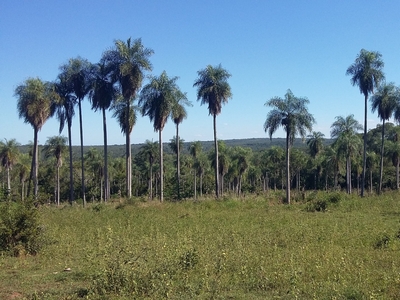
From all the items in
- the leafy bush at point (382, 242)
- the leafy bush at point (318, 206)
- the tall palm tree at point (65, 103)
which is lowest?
the leafy bush at point (318, 206)

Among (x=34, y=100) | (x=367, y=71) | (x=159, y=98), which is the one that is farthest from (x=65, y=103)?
(x=367, y=71)

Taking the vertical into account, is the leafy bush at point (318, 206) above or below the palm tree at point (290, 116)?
below

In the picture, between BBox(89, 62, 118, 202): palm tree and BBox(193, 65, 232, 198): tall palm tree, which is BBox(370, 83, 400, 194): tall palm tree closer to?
BBox(193, 65, 232, 198): tall palm tree

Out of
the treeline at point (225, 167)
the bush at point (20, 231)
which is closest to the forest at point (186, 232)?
the bush at point (20, 231)

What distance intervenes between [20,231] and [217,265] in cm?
680

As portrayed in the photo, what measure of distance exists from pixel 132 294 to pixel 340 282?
4.07 m

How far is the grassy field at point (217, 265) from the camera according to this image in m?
7.29

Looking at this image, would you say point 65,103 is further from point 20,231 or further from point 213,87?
point 20,231

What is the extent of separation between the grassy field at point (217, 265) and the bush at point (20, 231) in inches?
15.9

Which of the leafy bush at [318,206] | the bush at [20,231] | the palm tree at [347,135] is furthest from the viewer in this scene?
the palm tree at [347,135]

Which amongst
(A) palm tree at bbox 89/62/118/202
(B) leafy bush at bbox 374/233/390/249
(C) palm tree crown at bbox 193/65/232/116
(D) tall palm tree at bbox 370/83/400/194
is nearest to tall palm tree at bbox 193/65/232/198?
(C) palm tree crown at bbox 193/65/232/116

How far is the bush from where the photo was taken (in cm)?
1157

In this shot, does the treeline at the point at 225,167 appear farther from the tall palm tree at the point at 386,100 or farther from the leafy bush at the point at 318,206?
the leafy bush at the point at 318,206

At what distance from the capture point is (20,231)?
38.9ft
